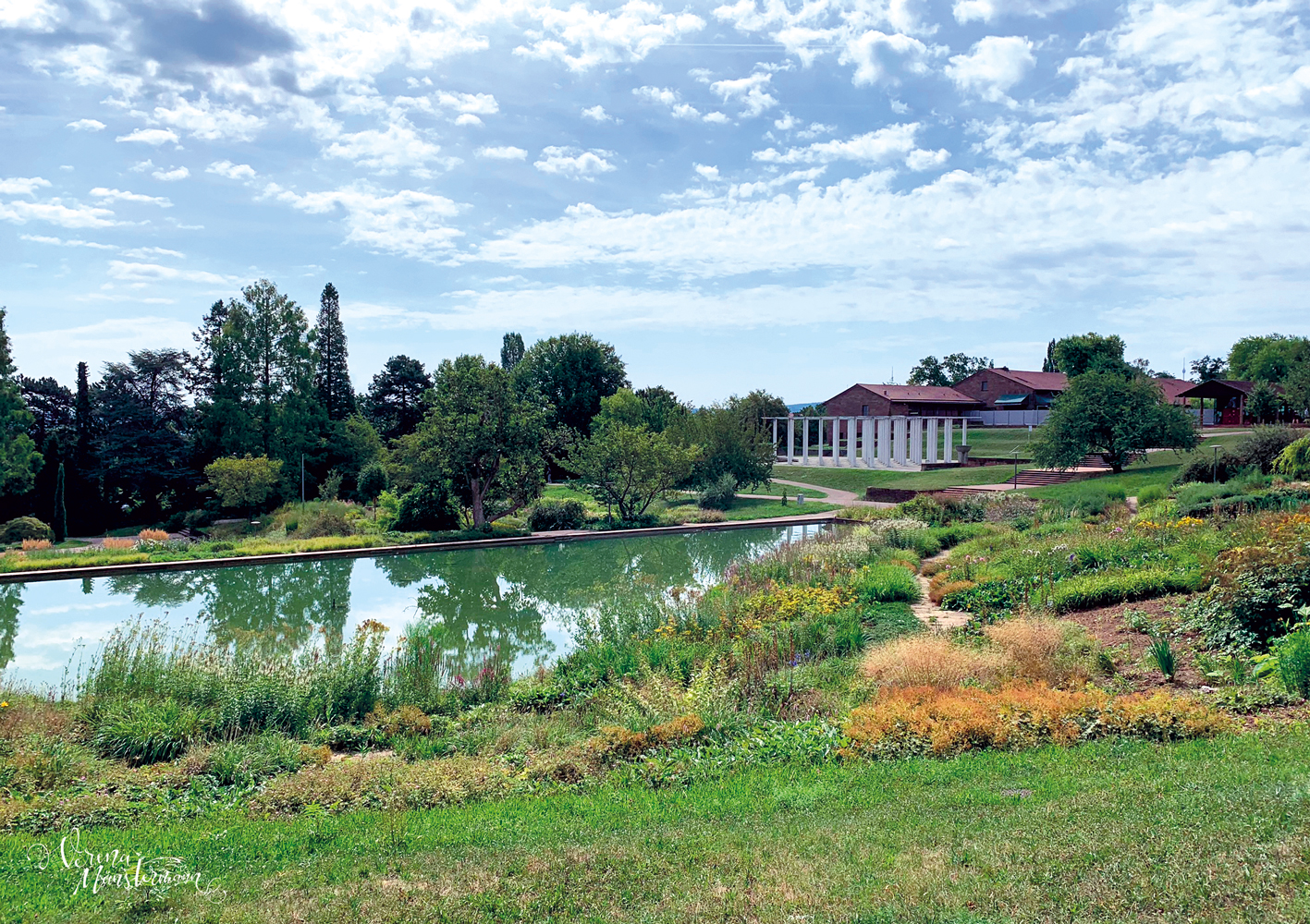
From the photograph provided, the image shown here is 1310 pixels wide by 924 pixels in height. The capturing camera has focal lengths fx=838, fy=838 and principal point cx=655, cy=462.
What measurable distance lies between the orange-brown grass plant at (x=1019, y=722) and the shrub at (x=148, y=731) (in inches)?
215

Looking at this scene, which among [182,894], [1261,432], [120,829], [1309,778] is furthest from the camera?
[1261,432]

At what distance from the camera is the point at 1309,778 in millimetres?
4227

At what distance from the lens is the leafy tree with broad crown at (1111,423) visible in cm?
3031

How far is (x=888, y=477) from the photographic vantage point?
38.9m

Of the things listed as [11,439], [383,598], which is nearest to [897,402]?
[383,598]

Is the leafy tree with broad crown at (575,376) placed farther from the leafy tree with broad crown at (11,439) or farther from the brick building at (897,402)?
the leafy tree with broad crown at (11,439)

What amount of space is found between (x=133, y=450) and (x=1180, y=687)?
39384mm

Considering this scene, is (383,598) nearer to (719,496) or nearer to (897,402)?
(719,496)

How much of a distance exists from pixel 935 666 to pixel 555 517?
20.6 meters

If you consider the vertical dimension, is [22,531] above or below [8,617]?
above

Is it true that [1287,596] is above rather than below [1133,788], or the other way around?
above

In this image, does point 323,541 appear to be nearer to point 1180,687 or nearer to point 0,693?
point 0,693

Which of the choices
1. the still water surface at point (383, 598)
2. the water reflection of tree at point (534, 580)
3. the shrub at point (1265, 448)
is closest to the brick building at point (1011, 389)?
the shrub at point (1265, 448)

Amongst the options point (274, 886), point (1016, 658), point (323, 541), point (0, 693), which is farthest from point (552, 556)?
point (274, 886)
